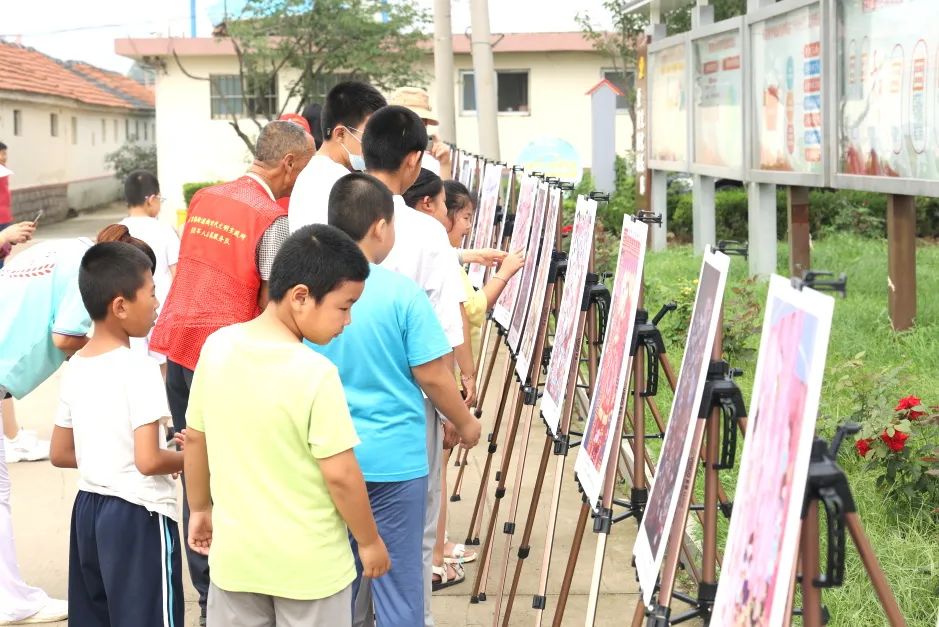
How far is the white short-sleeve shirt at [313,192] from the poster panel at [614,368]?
Answer: 1.11 meters

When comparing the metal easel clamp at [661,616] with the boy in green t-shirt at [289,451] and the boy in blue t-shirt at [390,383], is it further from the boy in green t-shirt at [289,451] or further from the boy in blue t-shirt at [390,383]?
the boy in blue t-shirt at [390,383]

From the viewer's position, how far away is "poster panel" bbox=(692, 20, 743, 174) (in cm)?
1234

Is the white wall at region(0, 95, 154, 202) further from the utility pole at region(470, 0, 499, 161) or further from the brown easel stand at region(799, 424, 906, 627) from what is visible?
the brown easel stand at region(799, 424, 906, 627)

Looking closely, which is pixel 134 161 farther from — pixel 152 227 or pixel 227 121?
pixel 152 227

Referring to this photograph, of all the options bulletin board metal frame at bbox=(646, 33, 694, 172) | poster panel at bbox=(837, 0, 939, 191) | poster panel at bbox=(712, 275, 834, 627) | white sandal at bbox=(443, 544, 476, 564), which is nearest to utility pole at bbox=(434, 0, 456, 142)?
bulletin board metal frame at bbox=(646, 33, 694, 172)

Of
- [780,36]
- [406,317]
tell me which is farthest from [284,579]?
[780,36]

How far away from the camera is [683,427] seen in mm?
3246

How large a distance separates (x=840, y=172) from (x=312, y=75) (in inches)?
788

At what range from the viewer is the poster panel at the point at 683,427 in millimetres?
3051

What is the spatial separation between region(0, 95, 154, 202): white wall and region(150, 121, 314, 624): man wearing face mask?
26.5m

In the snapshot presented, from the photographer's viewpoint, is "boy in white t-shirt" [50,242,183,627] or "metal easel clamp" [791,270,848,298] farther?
"boy in white t-shirt" [50,242,183,627]

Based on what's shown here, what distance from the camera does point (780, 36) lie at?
424 inches

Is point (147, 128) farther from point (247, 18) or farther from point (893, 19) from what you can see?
point (893, 19)

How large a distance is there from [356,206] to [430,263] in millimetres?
558
